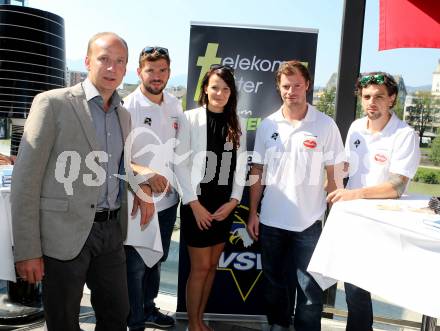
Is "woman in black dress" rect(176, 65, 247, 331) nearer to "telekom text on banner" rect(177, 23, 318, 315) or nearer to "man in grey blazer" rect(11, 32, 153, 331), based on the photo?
"telekom text on banner" rect(177, 23, 318, 315)

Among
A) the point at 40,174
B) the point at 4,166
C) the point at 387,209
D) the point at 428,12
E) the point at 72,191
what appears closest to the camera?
the point at 40,174

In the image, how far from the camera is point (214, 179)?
2.31m

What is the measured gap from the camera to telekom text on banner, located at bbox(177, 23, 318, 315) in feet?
8.77

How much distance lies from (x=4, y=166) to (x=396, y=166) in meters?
2.29

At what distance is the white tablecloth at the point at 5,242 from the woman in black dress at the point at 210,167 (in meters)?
0.91

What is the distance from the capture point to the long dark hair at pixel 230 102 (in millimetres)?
2270

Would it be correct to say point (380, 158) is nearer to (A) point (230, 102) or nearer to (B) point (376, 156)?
(B) point (376, 156)

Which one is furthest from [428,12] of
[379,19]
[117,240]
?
[117,240]

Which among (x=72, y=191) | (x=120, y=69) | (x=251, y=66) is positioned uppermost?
(x=251, y=66)

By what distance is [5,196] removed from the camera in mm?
1929

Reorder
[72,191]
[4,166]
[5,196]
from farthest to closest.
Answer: [4,166] → [5,196] → [72,191]

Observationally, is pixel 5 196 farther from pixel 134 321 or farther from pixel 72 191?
pixel 134 321

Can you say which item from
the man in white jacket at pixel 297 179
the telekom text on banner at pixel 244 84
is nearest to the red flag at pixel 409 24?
the telekom text on banner at pixel 244 84

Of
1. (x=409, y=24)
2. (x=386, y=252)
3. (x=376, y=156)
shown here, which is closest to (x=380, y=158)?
(x=376, y=156)
